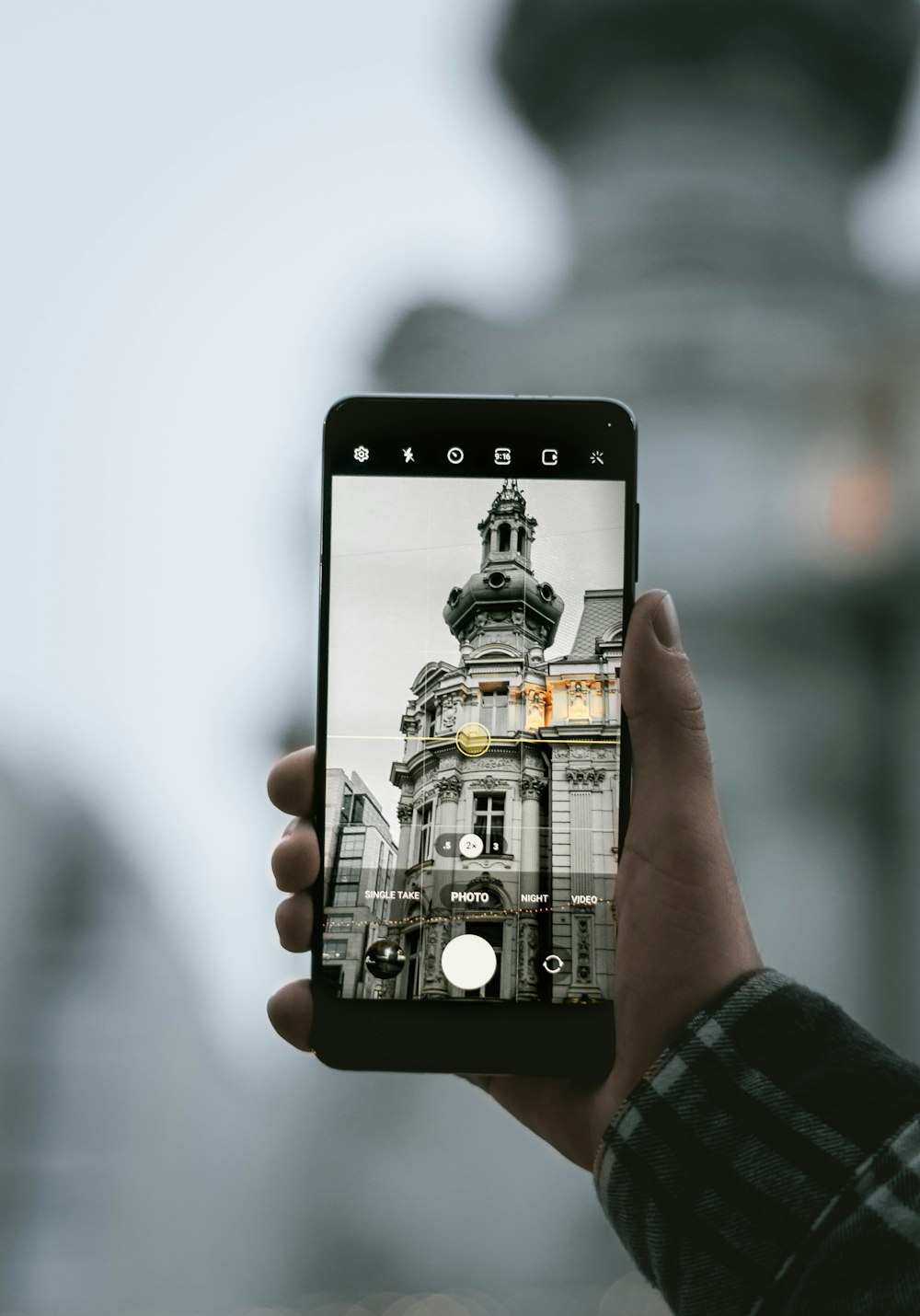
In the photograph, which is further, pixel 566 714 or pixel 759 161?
pixel 759 161

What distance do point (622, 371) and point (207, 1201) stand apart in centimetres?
95

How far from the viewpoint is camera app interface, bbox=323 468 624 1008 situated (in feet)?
1.66

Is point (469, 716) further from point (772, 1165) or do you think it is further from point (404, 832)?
point (772, 1165)

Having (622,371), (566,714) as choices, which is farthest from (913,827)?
(566,714)

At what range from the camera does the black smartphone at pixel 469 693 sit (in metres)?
0.50

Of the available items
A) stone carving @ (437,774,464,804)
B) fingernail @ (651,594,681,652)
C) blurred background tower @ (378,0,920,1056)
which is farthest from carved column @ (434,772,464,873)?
blurred background tower @ (378,0,920,1056)

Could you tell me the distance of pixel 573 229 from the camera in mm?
1105

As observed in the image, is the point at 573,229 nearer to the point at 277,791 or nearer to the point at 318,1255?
the point at 277,791

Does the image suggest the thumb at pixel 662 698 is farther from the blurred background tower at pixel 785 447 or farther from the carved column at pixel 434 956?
the blurred background tower at pixel 785 447

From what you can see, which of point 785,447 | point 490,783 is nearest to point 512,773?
point 490,783

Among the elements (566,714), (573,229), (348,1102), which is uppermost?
(573,229)

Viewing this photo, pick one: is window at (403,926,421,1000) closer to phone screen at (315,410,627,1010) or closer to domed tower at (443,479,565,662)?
phone screen at (315,410,627,1010)

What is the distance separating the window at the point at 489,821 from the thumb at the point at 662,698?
3.0 inches

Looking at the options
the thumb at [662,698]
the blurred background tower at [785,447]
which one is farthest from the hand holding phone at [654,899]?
the blurred background tower at [785,447]
